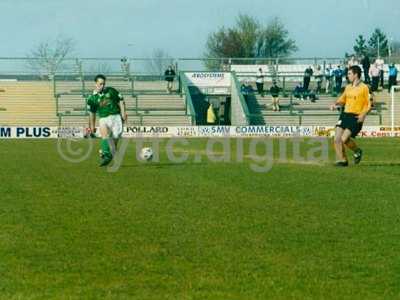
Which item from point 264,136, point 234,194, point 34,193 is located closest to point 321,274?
point 234,194

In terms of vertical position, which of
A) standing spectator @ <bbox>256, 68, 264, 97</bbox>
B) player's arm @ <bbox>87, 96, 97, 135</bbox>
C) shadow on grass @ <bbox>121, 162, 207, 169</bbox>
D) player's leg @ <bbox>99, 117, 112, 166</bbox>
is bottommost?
shadow on grass @ <bbox>121, 162, 207, 169</bbox>

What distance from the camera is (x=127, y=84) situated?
2373 inches

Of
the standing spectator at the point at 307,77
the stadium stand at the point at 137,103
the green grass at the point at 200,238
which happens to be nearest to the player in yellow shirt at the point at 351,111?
the green grass at the point at 200,238

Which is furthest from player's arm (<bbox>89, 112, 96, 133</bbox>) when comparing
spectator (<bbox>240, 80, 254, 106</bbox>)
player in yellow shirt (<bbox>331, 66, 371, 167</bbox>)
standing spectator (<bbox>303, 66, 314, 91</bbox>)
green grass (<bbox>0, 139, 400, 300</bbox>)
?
spectator (<bbox>240, 80, 254, 106</bbox>)

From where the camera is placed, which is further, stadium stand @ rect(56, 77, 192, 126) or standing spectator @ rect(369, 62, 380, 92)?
standing spectator @ rect(369, 62, 380, 92)

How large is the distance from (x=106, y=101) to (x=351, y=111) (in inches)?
203

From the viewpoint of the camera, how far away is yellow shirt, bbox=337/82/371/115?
21547 mm

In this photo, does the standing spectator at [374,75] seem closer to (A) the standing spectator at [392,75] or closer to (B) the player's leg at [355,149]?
(A) the standing spectator at [392,75]

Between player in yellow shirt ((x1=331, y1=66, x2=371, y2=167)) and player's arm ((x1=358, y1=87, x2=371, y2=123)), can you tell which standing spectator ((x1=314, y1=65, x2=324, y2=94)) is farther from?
player's arm ((x1=358, y1=87, x2=371, y2=123))

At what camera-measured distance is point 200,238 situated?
400 inches

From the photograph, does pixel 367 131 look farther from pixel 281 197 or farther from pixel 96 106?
pixel 281 197

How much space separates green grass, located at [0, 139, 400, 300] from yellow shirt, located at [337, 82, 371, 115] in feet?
11.3

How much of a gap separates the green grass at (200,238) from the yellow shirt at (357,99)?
11.3ft

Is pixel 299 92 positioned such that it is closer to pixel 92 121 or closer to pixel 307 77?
pixel 307 77
